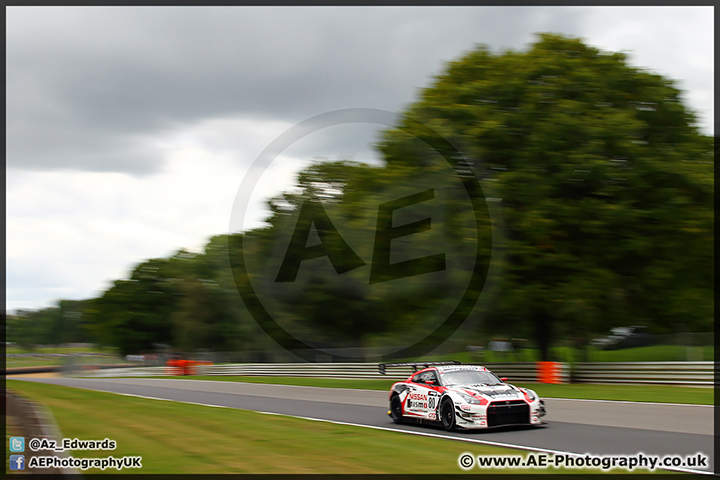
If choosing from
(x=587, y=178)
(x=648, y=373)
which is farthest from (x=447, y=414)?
(x=587, y=178)

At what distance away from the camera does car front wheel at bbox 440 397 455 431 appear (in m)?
12.9

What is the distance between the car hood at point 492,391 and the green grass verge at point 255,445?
53.3 inches

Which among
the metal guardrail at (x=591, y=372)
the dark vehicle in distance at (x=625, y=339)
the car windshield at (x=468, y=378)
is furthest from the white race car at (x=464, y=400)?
the dark vehicle in distance at (x=625, y=339)

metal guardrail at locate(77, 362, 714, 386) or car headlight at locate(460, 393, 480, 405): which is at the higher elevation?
car headlight at locate(460, 393, 480, 405)

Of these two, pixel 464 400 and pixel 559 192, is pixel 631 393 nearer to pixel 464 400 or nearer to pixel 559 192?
pixel 559 192

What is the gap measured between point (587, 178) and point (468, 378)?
11.7 meters

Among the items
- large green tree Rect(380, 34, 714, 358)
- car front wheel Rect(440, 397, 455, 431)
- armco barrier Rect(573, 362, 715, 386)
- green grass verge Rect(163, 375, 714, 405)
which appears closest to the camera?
car front wheel Rect(440, 397, 455, 431)

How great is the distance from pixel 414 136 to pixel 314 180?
11671mm

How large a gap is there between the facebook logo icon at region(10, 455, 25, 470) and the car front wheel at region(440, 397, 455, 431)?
7.04m

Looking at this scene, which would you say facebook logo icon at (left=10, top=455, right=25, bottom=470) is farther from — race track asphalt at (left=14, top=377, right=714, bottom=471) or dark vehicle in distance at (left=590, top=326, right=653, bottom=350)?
dark vehicle in distance at (left=590, top=326, right=653, bottom=350)

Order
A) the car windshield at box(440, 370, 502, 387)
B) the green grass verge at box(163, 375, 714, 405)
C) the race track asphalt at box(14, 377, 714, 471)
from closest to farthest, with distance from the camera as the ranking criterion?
the race track asphalt at box(14, 377, 714, 471), the car windshield at box(440, 370, 502, 387), the green grass verge at box(163, 375, 714, 405)

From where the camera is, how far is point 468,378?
1375cm

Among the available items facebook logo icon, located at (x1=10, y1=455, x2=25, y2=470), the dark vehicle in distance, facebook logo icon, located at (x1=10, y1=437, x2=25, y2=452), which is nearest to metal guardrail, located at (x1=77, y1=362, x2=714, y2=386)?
the dark vehicle in distance

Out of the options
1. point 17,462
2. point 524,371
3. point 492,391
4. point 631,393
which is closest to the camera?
point 17,462
